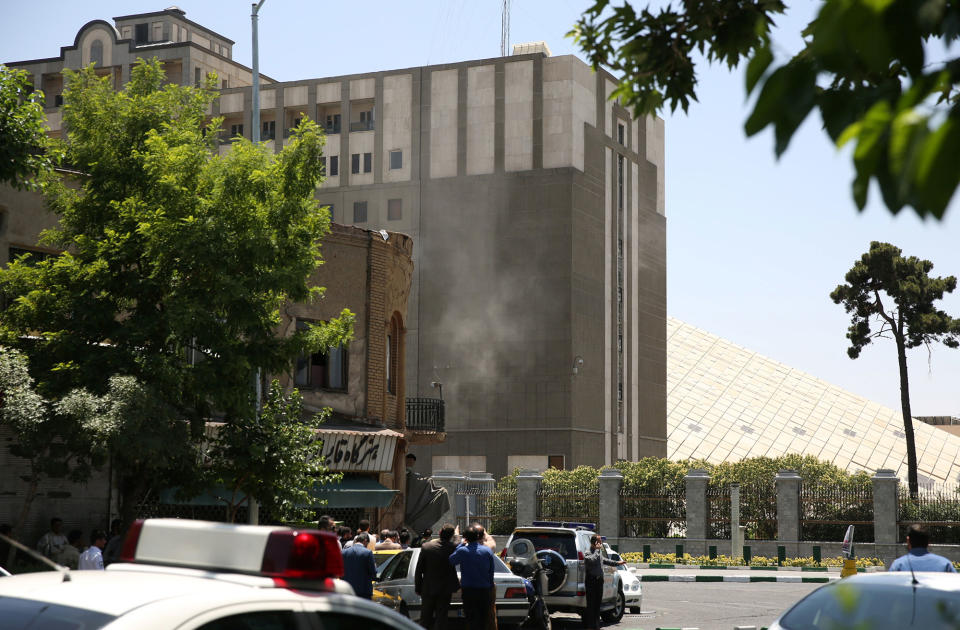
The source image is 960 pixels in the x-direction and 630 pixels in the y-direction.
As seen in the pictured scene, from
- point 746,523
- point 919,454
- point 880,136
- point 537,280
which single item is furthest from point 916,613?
→ point 919,454

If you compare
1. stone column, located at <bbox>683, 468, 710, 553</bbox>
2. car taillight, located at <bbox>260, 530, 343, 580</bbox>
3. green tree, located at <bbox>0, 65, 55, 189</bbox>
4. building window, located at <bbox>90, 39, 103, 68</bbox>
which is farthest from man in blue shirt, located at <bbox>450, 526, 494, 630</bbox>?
building window, located at <bbox>90, 39, 103, 68</bbox>

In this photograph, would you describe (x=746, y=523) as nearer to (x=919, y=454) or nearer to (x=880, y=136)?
(x=880, y=136)

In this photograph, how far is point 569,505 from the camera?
44.3 m

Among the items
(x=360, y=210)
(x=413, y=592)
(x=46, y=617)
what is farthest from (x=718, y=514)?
(x=46, y=617)

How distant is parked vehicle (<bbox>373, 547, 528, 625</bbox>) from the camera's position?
16656mm

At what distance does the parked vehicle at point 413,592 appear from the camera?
54.6 feet

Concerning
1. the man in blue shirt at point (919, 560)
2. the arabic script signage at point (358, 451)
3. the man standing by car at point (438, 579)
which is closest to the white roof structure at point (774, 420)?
the arabic script signage at point (358, 451)

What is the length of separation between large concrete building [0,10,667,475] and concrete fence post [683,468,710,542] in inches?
767

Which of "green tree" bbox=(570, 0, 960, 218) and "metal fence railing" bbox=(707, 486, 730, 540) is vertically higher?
"green tree" bbox=(570, 0, 960, 218)

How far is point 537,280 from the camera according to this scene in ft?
203

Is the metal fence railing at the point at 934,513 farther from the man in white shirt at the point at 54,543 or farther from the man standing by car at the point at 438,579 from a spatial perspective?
the man in white shirt at the point at 54,543

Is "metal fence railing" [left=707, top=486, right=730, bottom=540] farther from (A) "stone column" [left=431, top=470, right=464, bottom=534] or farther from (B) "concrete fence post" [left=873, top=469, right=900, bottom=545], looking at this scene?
(A) "stone column" [left=431, top=470, right=464, bottom=534]

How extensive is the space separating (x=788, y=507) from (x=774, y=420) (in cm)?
6209

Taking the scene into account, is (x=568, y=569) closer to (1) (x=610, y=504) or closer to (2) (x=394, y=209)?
(1) (x=610, y=504)
